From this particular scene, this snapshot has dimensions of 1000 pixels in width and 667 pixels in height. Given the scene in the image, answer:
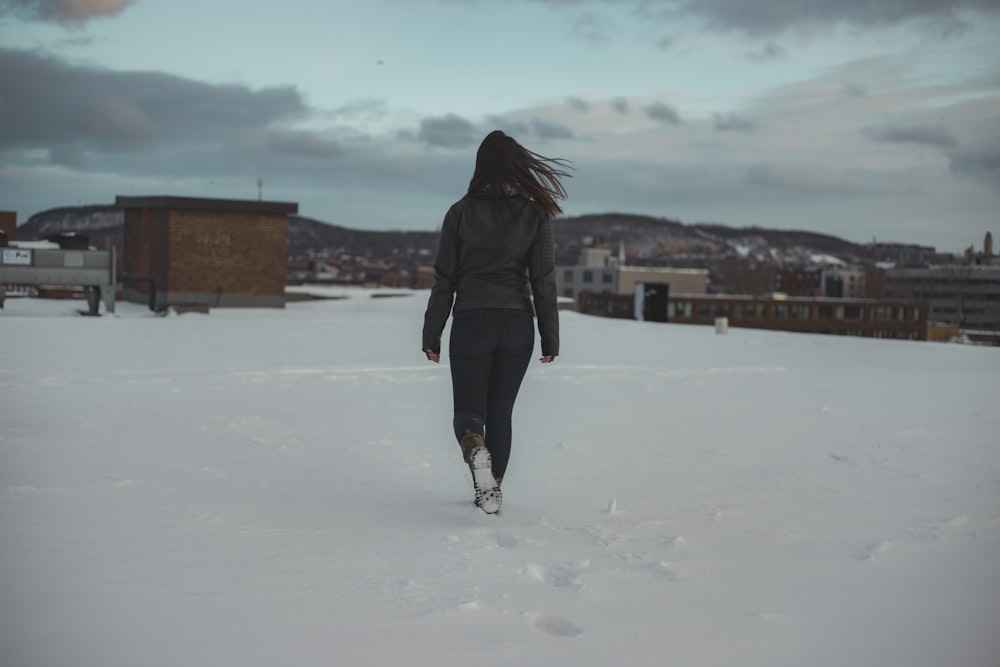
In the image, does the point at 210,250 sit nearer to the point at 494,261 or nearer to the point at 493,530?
the point at 494,261

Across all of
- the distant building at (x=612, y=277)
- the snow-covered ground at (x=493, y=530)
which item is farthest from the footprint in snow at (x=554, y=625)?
the distant building at (x=612, y=277)

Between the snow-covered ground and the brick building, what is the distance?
1771 centimetres

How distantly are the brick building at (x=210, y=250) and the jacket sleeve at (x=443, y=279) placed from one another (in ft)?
77.0

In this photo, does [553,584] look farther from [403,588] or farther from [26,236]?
[26,236]

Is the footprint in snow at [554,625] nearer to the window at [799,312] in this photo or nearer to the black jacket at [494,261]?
the black jacket at [494,261]

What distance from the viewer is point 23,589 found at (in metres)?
3.06

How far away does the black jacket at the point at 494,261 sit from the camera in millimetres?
4434

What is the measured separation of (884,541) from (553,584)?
164 centimetres

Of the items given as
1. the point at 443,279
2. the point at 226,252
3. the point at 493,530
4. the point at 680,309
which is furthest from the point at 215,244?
the point at 680,309

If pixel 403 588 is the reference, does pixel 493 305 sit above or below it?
above

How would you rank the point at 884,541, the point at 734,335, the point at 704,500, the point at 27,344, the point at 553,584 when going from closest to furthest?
the point at 553,584, the point at 884,541, the point at 704,500, the point at 27,344, the point at 734,335

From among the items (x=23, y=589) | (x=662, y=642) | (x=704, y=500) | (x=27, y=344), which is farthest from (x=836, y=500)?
(x=27, y=344)

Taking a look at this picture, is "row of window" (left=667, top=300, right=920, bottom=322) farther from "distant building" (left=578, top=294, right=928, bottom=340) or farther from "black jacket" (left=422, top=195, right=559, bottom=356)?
"black jacket" (left=422, top=195, right=559, bottom=356)

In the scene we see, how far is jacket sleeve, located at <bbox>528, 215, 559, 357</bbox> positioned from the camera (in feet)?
14.8
